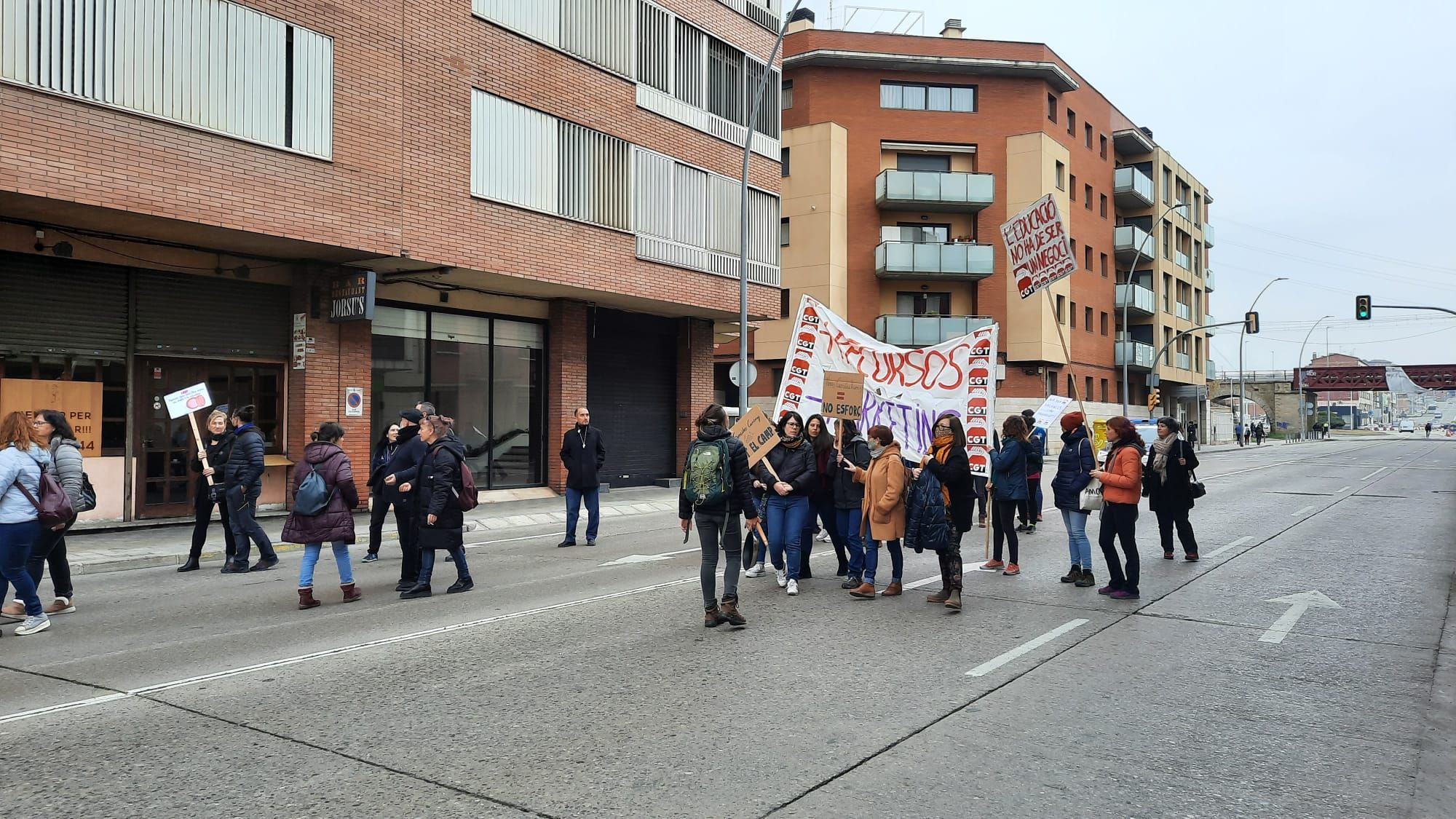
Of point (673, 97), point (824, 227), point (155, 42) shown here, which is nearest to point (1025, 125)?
point (824, 227)

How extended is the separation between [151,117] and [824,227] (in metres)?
29.5

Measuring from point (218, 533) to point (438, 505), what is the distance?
753 centimetres

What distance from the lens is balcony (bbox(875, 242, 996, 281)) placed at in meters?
40.0

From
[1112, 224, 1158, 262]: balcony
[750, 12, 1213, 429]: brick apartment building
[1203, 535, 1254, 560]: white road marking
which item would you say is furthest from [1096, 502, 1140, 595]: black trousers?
[1112, 224, 1158, 262]: balcony

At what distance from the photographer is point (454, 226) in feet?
56.6

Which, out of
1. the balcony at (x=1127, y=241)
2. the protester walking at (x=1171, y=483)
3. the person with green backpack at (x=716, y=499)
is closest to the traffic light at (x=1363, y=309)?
the balcony at (x=1127, y=241)

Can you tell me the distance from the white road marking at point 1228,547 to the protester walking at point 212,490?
1149 cm

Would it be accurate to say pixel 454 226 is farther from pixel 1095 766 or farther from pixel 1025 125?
pixel 1025 125

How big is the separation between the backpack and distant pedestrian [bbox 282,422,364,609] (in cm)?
316

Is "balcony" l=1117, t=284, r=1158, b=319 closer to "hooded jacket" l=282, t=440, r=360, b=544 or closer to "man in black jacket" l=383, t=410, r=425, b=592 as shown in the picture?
"man in black jacket" l=383, t=410, r=425, b=592

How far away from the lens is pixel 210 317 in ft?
51.5

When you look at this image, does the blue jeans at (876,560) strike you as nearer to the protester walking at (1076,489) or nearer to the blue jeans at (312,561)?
the protester walking at (1076,489)

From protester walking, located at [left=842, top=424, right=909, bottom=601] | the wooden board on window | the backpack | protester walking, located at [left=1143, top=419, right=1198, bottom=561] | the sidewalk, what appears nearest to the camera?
the backpack

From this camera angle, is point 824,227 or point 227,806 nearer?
point 227,806
